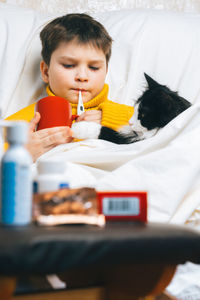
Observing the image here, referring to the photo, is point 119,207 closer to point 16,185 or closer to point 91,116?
point 16,185

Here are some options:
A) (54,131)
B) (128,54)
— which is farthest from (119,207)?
(128,54)

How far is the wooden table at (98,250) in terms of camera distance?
1.78 ft

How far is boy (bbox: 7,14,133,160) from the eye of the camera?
1703 millimetres

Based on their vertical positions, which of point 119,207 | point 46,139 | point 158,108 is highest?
point 119,207

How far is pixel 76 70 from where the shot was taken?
174cm

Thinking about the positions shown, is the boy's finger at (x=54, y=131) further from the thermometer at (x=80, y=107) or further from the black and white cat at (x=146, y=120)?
the thermometer at (x=80, y=107)

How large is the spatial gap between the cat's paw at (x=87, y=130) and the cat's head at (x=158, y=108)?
6.0 inches

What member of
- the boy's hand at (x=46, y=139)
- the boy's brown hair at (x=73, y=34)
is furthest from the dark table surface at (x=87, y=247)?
the boy's brown hair at (x=73, y=34)

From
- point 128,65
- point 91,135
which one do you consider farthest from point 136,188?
point 128,65

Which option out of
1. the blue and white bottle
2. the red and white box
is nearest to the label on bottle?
the blue and white bottle

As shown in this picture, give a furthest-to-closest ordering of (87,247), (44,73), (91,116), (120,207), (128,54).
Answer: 1. (128,54)
2. (44,73)
3. (91,116)
4. (120,207)
5. (87,247)

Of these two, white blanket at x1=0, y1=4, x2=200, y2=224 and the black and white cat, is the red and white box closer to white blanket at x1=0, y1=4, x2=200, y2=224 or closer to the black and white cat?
the black and white cat

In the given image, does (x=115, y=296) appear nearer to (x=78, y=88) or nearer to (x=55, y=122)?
(x=55, y=122)

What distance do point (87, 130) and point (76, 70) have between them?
1.02 feet
